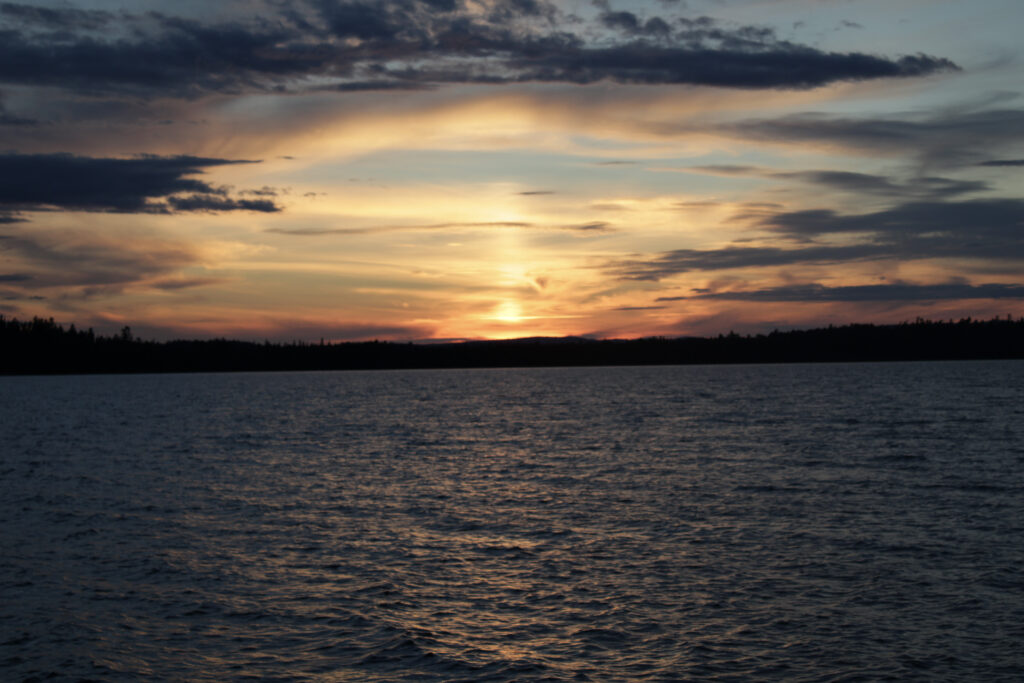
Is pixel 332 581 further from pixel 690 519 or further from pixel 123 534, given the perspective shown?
pixel 690 519

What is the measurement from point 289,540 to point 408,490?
11.0 metres

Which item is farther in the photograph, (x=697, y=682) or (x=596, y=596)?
(x=596, y=596)

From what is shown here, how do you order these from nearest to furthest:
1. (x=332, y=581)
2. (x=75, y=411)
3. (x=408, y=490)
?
(x=332, y=581), (x=408, y=490), (x=75, y=411)

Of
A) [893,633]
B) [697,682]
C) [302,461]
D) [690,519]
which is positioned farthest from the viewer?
[302,461]

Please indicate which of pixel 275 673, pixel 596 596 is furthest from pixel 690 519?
pixel 275 673

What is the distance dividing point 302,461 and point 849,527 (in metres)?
33.0

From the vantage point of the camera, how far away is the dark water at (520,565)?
16.0 m

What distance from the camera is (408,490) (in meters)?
37.4

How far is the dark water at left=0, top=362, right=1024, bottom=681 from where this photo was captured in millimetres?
16000

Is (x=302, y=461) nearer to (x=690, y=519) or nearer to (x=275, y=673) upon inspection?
(x=690, y=519)

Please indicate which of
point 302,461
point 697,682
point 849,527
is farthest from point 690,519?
point 302,461

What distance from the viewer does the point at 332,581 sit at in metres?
21.6

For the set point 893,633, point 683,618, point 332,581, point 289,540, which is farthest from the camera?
point 289,540

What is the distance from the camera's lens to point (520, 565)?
76.2ft
